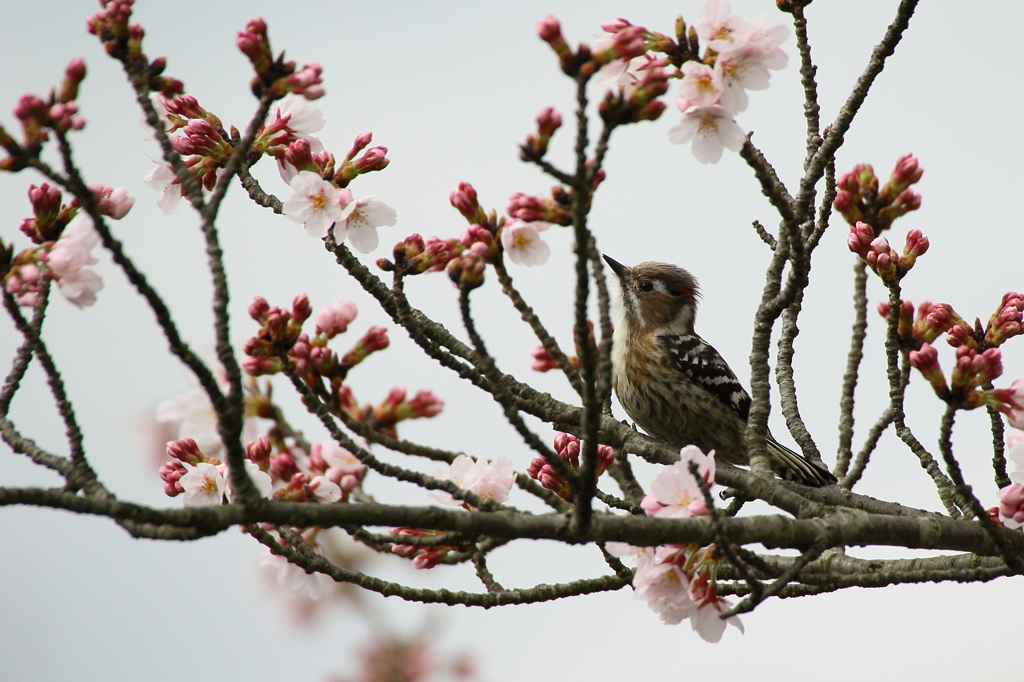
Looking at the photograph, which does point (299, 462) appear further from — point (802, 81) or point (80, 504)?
point (802, 81)

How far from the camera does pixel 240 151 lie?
2.16 meters

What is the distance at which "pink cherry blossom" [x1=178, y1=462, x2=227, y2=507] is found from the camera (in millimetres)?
3020

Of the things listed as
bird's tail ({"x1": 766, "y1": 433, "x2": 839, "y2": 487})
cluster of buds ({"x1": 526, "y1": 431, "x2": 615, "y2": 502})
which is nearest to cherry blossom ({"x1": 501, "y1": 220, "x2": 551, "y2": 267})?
cluster of buds ({"x1": 526, "y1": 431, "x2": 615, "y2": 502})

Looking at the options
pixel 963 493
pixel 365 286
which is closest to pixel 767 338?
pixel 963 493

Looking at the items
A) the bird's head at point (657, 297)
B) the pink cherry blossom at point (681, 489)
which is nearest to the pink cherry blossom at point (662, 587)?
the pink cherry blossom at point (681, 489)

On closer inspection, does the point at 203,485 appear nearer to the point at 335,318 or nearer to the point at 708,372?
the point at 335,318

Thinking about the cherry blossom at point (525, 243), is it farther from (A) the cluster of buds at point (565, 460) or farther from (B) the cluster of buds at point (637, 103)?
(A) the cluster of buds at point (565, 460)

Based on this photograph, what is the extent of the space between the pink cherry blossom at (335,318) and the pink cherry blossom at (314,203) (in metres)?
0.29

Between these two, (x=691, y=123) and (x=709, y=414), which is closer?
(x=691, y=123)

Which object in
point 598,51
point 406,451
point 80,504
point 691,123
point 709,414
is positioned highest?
point 709,414

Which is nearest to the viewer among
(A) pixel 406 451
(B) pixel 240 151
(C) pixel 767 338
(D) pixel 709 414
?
(B) pixel 240 151

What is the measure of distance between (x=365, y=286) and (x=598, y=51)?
1292 mm

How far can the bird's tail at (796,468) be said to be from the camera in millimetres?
4004

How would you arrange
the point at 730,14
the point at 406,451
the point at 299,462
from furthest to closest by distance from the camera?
the point at 299,462
the point at 406,451
the point at 730,14
